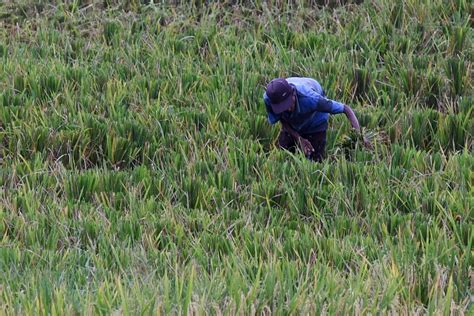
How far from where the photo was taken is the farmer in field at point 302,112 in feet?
20.0

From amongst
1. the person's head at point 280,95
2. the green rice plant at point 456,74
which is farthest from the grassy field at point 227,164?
the person's head at point 280,95

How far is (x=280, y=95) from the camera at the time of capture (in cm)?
606

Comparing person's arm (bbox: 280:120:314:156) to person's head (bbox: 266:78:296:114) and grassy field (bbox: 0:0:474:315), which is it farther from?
person's head (bbox: 266:78:296:114)

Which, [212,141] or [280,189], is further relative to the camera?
[212,141]

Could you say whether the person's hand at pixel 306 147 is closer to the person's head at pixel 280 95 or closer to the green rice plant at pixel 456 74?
the person's head at pixel 280 95

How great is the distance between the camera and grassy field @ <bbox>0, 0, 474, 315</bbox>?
418 cm

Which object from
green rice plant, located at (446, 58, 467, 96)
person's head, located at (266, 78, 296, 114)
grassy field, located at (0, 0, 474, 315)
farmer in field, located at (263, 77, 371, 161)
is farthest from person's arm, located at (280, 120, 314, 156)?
green rice plant, located at (446, 58, 467, 96)

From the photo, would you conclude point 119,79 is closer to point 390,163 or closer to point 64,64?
point 64,64

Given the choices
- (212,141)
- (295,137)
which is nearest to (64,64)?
(212,141)

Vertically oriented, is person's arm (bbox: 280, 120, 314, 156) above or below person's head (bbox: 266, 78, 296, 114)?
below

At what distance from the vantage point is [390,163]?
20.6ft

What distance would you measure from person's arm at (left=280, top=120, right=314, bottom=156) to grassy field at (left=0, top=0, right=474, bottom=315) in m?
0.11

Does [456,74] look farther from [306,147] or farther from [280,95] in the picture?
[280,95]

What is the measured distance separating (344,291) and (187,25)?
16.3ft
